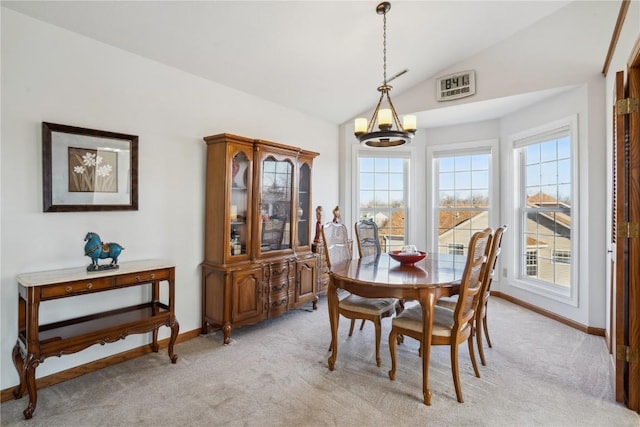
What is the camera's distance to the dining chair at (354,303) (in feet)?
8.49

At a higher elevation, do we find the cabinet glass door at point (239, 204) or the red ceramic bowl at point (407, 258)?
the cabinet glass door at point (239, 204)

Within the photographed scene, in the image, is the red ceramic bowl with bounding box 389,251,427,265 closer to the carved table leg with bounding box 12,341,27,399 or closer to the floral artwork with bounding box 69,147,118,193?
the floral artwork with bounding box 69,147,118,193

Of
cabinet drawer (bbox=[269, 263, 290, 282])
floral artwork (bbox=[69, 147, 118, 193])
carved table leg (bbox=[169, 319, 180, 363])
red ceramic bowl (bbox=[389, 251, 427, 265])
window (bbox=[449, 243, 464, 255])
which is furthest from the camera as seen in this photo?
window (bbox=[449, 243, 464, 255])

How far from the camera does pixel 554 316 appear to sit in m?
3.76

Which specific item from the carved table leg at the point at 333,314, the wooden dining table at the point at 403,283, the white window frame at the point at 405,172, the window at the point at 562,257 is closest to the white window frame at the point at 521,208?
the window at the point at 562,257

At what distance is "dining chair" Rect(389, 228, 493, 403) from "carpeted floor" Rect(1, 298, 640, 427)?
0.22m

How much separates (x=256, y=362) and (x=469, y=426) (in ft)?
5.25

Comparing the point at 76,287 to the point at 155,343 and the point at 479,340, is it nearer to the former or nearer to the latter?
the point at 155,343

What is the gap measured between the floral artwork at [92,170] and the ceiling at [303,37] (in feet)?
2.92

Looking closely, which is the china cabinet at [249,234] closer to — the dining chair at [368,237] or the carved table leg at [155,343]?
the carved table leg at [155,343]

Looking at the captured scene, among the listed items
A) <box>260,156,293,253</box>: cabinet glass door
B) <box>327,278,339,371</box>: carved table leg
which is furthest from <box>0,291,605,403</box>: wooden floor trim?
<box>327,278,339,371</box>: carved table leg

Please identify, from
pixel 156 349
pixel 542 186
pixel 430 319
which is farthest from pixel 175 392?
pixel 542 186

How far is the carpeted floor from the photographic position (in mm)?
1983

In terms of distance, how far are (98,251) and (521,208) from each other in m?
4.81
